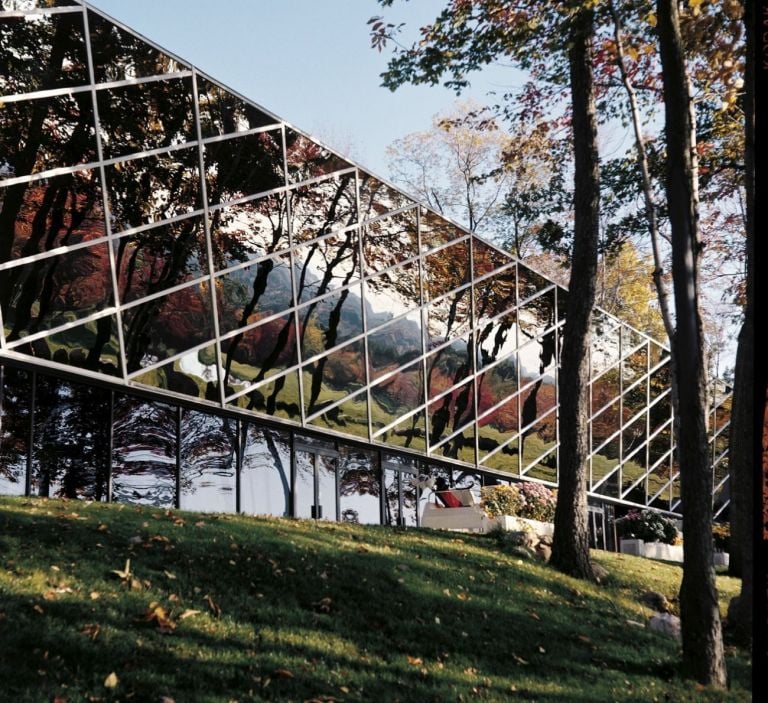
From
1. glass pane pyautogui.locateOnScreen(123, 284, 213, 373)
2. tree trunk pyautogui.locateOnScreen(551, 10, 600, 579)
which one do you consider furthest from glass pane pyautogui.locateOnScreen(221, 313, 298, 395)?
tree trunk pyautogui.locateOnScreen(551, 10, 600, 579)

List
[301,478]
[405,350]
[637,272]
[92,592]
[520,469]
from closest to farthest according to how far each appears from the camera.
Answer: [92,592]
[301,478]
[405,350]
[520,469]
[637,272]

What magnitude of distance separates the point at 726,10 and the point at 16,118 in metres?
11.0

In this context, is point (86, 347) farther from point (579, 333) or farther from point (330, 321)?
point (579, 333)

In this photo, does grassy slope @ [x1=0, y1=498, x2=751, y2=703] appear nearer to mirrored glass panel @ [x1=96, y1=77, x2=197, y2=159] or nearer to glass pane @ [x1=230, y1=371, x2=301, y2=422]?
glass pane @ [x1=230, y1=371, x2=301, y2=422]

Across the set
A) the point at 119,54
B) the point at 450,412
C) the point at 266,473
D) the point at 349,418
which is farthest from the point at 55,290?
the point at 450,412

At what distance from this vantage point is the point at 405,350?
22.2 metres

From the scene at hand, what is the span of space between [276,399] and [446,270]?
6971mm

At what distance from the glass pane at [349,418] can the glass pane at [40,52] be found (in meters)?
8.82

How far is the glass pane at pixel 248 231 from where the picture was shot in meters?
17.3

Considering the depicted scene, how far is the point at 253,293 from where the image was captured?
1803 cm

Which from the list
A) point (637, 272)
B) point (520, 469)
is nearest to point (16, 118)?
point (520, 469)

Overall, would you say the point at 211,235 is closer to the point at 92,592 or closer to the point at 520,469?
the point at 92,592

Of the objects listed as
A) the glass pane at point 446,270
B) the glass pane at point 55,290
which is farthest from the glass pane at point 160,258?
the glass pane at point 446,270

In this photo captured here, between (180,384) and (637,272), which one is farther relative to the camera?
(637,272)
